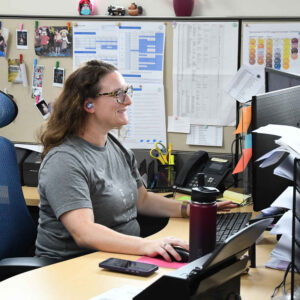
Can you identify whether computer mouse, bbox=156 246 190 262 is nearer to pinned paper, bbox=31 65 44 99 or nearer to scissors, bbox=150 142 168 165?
scissors, bbox=150 142 168 165

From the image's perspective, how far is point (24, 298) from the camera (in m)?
1.32

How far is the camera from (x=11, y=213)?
2023 millimetres

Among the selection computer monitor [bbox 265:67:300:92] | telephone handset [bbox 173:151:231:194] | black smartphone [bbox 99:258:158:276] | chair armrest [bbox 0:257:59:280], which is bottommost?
chair armrest [bbox 0:257:59:280]

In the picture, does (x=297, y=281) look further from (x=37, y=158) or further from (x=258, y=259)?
(x=37, y=158)

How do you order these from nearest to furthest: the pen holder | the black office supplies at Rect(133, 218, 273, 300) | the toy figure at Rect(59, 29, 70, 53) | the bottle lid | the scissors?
the black office supplies at Rect(133, 218, 273, 300), the bottle lid, the pen holder, the scissors, the toy figure at Rect(59, 29, 70, 53)

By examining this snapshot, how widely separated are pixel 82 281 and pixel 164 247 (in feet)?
0.89

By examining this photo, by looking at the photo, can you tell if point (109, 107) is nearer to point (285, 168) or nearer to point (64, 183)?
point (64, 183)

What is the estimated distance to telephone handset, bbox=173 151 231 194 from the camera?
8.23 ft

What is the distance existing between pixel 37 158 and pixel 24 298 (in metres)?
1.53

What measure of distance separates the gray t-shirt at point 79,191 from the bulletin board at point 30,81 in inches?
33.0

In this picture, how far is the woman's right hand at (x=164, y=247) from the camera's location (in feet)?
5.07

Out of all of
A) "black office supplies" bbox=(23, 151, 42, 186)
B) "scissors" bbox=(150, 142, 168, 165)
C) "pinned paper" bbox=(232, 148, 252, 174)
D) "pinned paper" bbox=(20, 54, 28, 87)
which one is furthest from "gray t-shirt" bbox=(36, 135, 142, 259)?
"pinned paper" bbox=(20, 54, 28, 87)

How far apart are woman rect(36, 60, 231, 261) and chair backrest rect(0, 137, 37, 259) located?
140mm

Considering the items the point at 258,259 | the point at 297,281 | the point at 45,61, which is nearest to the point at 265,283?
the point at 297,281
